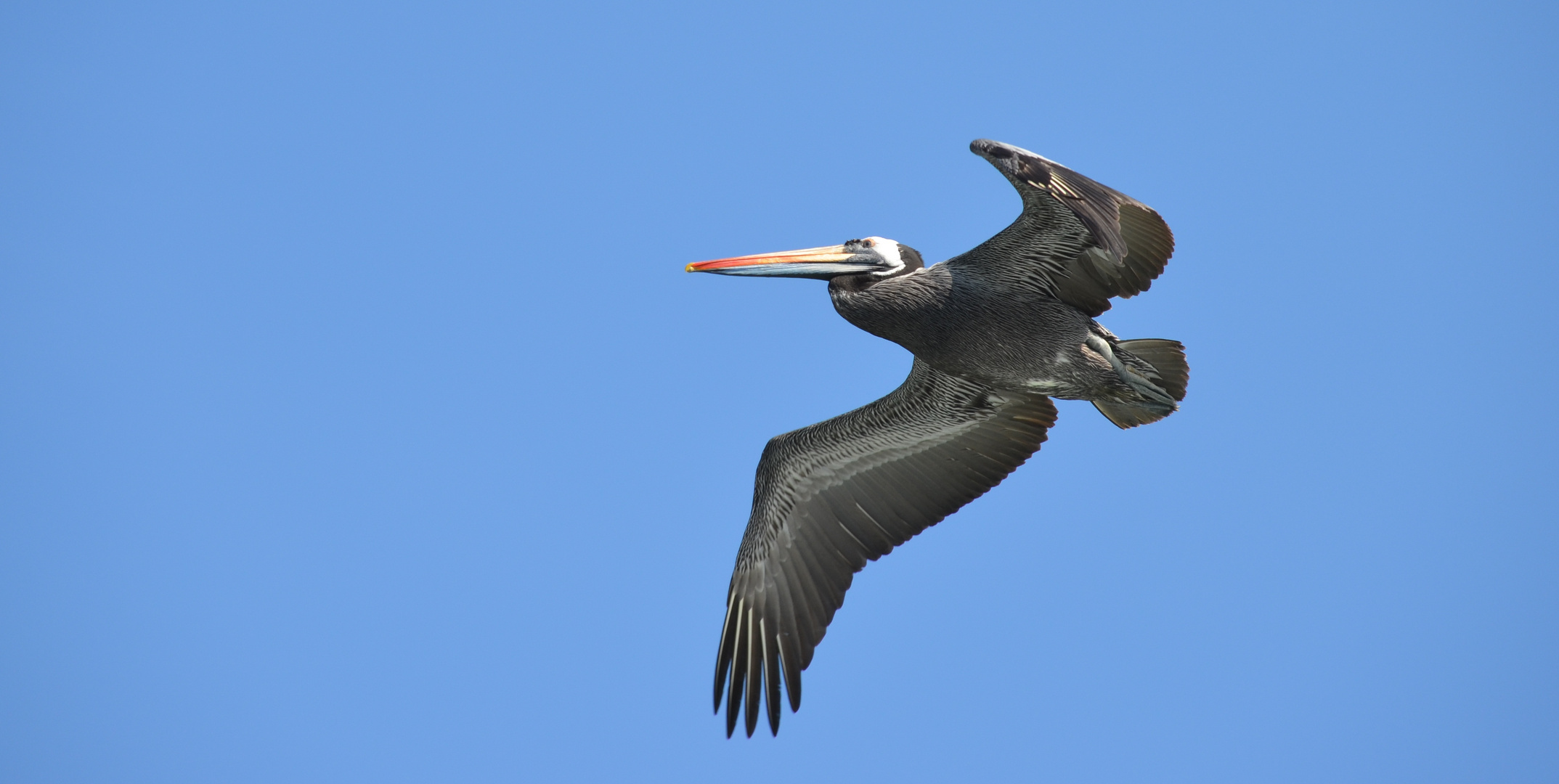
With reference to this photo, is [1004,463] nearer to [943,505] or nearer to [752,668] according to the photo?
[943,505]

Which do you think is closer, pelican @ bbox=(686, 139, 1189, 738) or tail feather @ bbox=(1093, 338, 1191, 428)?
pelican @ bbox=(686, 139, 1189, 738)

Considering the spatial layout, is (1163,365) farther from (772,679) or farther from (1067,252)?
(772,679)

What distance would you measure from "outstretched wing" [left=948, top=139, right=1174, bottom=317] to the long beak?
0.99 meters

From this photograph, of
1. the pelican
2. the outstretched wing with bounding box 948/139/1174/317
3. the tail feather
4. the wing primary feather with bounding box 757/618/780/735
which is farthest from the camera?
the wing primary feather with bounding box 757/618/780/735

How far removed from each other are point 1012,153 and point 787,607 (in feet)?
14.4

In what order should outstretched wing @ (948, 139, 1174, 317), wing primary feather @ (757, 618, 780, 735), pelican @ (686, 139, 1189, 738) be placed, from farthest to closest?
wing primary feather @ (757, 618, 780, 735)
pelican @ (686, 139, 1189, 738)
outstretched wing @ (948, 139, 1174, 317)

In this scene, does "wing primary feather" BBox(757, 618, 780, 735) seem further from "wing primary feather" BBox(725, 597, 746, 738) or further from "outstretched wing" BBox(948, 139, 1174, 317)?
"outstretched wing" BBox(948, 139, 1174, 317)

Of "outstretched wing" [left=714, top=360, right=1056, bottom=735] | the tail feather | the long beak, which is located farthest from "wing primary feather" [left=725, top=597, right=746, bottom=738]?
the tail feather

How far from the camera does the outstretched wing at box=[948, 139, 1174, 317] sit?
8.47m

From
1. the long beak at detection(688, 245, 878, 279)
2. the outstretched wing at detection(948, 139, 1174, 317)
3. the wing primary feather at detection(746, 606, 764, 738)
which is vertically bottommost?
the wing primary feather at detection(746, 606, 764, 738)

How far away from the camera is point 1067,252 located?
9.03 meters

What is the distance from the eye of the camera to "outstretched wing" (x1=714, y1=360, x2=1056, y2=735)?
10.1 metres

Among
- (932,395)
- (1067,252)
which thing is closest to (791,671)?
(932,395)

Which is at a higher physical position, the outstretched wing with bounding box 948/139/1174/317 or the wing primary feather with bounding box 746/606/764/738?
the outstretched wing with bounding box 948/139/1174/317
